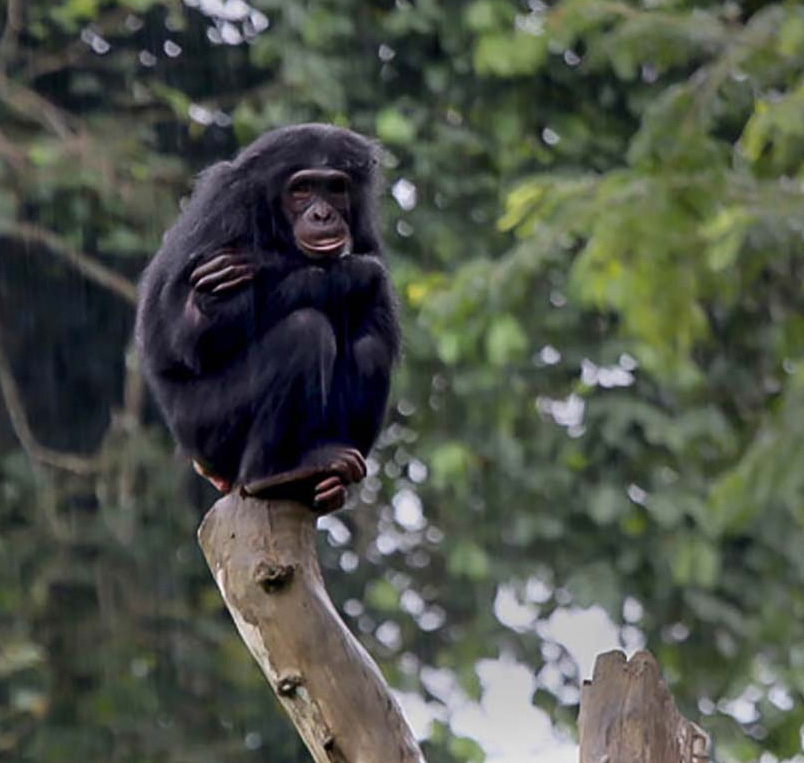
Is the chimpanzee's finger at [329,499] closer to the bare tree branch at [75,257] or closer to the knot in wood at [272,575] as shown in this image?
the knot in wood at [272,575]

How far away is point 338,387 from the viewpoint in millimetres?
4285

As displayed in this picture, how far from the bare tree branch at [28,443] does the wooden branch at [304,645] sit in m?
3.89

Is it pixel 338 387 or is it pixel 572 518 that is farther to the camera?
pixel 572 518

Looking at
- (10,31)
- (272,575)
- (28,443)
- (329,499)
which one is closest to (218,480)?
(329,499)

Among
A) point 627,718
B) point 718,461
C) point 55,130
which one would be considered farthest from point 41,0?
point 627,718

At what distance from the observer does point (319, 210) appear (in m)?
4.35

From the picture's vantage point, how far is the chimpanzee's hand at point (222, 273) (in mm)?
4180

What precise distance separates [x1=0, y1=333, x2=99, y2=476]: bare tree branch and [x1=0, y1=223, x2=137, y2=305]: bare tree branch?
44 centimetres

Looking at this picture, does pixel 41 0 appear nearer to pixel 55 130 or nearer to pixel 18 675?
pixel 55 130

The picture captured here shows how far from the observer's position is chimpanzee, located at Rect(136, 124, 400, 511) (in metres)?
4.16

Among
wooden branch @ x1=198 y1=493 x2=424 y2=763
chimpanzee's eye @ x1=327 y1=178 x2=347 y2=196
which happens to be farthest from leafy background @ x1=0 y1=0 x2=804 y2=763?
wooden branch @ x1=198 y1=493 x2=424 y2=763

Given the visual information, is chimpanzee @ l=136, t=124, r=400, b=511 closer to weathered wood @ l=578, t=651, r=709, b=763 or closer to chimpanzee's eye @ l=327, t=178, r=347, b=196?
chimpanzee's eye @ l=327, t=178, r=347, b=196

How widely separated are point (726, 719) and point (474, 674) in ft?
3.03

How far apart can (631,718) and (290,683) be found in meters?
0.54
